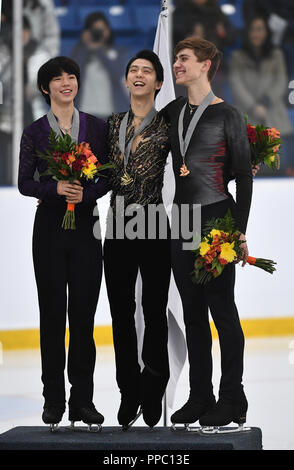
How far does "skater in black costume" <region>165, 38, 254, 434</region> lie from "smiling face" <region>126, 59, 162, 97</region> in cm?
14

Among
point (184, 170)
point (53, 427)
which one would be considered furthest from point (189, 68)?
point (53, 427)

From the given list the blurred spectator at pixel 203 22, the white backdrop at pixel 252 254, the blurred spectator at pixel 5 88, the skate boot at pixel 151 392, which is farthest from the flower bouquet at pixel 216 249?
the blurred spectator at pixel 203 22

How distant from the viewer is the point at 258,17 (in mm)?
10281

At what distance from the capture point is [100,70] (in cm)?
999

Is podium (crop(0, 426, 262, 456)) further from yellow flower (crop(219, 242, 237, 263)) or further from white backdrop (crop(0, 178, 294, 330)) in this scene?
white backdrop (crop(0, 178, 294, 330))

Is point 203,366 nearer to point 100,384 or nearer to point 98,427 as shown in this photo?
point 98,427

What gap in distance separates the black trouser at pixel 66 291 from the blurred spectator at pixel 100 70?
17.5ft

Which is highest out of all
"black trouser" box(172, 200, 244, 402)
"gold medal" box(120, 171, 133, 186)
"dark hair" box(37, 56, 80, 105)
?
"dark hair" box(37, 56, 80, 105)

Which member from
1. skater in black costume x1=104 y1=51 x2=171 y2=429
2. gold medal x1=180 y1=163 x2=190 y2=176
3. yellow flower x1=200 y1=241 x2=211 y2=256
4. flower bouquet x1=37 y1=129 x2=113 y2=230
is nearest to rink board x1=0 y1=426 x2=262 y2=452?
skater in black costume x1=104 y1=51 x2=171 y2=429

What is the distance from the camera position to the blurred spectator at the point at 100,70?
391 inches

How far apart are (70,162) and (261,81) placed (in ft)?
19.3

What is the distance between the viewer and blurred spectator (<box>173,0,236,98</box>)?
33.2 feet

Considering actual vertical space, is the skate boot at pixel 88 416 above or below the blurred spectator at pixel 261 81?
below

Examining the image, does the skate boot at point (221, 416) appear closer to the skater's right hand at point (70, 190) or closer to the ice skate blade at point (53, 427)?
the ice skate blade at point (53, 427)
